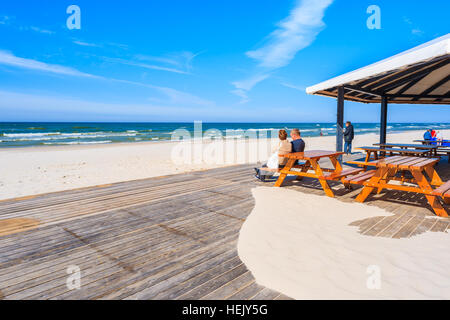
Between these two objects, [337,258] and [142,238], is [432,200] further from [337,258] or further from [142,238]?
[142,238]

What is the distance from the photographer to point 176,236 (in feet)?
9.76

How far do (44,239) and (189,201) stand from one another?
1.99m

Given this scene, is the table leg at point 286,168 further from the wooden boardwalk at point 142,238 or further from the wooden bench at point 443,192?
the wooden bench at point 443,192

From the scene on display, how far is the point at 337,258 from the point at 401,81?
639 cm

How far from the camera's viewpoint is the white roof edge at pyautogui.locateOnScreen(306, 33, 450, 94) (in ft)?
11.9

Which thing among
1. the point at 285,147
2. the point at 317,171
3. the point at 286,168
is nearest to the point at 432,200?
the point at 317,171

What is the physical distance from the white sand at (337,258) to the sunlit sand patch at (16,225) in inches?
103

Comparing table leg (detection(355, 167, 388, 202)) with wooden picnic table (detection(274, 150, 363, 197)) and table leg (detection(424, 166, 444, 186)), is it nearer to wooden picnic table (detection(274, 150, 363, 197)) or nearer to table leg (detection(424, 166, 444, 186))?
wooden picnic table (detection(274, 150, 363, 197))

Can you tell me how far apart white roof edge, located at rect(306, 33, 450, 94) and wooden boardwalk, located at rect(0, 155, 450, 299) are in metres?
2.12

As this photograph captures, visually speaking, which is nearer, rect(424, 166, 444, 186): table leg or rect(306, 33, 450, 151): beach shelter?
rect(306, 33, 450, 151): beach shelter

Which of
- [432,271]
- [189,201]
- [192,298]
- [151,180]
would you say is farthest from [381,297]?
[151,180]

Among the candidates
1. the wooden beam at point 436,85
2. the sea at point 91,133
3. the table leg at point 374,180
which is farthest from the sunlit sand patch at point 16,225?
the sea at point 91,133

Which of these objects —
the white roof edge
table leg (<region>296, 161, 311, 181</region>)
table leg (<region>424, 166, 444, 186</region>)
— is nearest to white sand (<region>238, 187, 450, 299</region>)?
table leg (<region>424, 166, 444, 186</region>)
